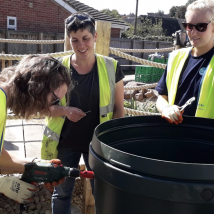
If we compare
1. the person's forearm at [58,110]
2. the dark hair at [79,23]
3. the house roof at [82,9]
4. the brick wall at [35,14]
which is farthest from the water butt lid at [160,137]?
the house roof at [82,9]

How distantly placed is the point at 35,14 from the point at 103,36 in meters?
13.5

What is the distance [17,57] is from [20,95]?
212 cm

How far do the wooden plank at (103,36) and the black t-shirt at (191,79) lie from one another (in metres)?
1.42

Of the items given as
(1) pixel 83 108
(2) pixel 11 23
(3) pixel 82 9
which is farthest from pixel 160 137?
(3) pixel 82 9

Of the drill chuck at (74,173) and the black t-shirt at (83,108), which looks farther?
the black t-shirt at (83,108)

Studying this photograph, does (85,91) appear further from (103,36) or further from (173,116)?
(103,36)

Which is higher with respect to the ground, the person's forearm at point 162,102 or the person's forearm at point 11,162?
the person's forearm at point 162,102

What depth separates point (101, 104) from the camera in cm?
229

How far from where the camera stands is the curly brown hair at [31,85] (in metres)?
1.61

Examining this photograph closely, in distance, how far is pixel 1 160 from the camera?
197 centimetres

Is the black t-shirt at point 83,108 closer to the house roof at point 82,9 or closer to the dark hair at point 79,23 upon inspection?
the dark hair at point 79,23

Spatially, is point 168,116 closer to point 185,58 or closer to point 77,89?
point 185,58

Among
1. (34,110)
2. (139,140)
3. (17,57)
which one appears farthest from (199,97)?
(17,57)

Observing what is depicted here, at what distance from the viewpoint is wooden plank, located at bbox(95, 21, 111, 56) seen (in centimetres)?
332
